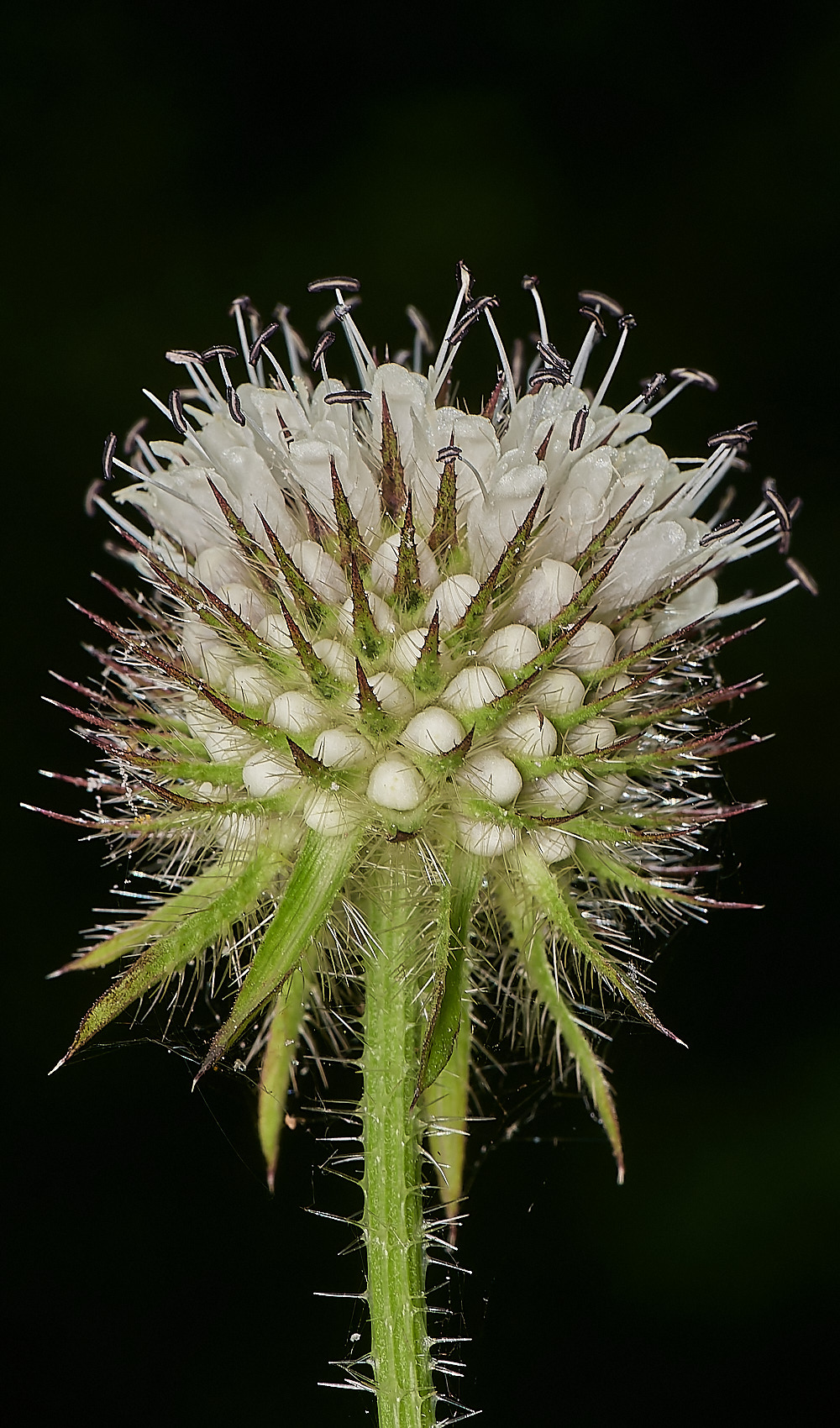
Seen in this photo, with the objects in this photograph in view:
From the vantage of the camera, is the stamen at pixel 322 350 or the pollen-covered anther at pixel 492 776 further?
the stamen at pixel 322 350

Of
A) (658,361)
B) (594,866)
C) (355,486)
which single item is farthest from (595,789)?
(658,361)

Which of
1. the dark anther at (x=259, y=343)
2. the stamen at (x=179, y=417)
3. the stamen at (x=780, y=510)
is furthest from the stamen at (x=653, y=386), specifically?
the stamen at (x=179, y=417)

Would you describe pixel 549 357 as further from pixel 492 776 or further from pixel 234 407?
pixel 492 776

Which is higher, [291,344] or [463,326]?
[291,344]

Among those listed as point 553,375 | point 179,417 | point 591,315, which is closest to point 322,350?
point 179,417

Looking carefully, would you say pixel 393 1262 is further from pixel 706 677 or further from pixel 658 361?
pixel 658 361

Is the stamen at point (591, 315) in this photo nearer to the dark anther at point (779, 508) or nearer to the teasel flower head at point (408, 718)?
the teasel flower head at point (408, 718)

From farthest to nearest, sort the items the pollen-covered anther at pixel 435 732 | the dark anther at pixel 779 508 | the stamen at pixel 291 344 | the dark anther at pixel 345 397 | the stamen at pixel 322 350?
the stamen at pixel 291 344 → the dark anther at pixel 779 508 → the stamen at pixel 322 350 → the dark anther at pixel 345 397 → the pollen-covered anther at pixel 435 732

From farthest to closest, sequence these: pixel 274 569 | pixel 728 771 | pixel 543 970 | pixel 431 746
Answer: pixel 728 771 < pixel 543 970 < pixel 274 569 < pixel 431 746
